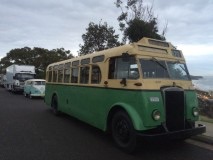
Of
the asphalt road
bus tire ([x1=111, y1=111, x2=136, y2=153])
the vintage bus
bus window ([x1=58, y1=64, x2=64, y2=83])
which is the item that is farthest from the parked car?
bus tire ([x1=111, y1=111, x2=136, y2=153])

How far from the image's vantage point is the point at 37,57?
62.3m

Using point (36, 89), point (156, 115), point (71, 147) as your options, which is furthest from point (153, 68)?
point (36, 89)

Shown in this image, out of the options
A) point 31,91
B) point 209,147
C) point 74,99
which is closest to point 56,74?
point 74,99

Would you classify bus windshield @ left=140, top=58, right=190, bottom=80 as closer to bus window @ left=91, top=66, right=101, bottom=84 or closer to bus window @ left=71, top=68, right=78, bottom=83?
bus window @ left=91, top=66, right=101, bottom=84

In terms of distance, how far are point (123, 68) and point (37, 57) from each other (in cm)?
5617

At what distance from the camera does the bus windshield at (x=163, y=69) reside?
784cm

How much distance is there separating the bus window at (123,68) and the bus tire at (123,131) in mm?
987

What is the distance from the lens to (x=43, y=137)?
928 cm

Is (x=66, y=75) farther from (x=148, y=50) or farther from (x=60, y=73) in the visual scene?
(x=148, y=50)

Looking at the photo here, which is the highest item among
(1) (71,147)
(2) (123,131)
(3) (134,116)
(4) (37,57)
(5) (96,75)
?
(4) (37,57)

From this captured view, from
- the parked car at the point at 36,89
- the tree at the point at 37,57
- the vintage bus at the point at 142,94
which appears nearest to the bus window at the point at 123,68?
the vintage bus at the point at 142,94

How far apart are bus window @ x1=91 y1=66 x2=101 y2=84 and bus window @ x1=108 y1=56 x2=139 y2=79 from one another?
682 mm

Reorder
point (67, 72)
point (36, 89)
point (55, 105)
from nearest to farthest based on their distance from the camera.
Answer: point (67, 72) < point (55, 105) < point (36, 89)

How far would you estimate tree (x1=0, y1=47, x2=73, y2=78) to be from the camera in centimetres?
5694
